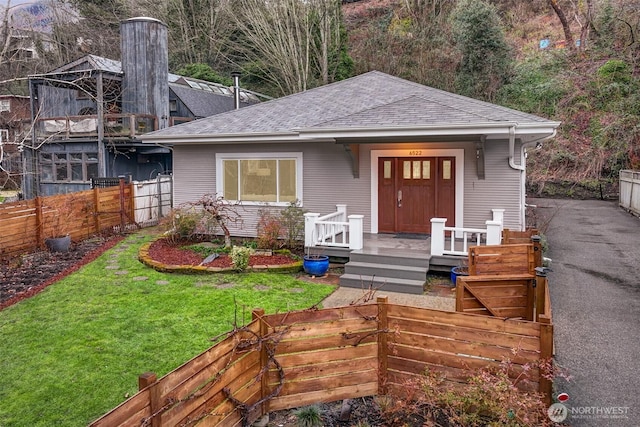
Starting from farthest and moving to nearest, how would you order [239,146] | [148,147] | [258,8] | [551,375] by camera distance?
[258,8], [148,147], [239,146], [551,375]

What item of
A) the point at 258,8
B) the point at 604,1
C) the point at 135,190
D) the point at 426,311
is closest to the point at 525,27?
the point at 604,1

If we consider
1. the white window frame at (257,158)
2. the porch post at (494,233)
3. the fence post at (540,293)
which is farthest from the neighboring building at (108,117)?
the fence post at (540,293)

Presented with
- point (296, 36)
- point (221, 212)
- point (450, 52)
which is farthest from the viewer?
point (450, 52)

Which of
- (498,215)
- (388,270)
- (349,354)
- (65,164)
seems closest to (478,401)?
(349,354)

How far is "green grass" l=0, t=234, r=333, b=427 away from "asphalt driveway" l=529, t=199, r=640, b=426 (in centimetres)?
353

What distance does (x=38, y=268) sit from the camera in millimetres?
9656

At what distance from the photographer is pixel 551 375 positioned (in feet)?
12.2

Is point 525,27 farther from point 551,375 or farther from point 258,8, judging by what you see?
point 551,375

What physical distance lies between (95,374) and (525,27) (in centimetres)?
3125

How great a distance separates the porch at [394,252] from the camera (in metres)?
8.28

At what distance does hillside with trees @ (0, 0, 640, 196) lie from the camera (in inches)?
875

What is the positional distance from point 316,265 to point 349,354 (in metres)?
4.75

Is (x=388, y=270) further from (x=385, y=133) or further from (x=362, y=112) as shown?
(x=362, y=112)

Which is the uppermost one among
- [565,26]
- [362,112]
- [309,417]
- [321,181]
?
[565,26]
